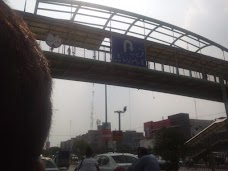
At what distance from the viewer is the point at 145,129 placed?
75500 millimetres

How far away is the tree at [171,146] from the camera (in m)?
15.6

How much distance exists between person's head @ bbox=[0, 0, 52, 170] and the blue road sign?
15.6 meters

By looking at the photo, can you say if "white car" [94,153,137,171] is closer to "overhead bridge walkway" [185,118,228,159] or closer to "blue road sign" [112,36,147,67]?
"blue road sign" [112,36,147,67]

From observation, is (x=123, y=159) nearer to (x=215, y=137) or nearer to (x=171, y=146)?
(x=171, y=146)

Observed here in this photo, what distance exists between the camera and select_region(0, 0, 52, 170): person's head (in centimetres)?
58

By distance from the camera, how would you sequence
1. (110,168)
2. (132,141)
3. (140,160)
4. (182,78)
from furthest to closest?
(132,141) < (182,78) < (110,168) < (140,160)

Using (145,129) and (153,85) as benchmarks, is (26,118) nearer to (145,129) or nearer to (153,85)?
(153,85)

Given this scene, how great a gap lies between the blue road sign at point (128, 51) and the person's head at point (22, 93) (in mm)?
15635

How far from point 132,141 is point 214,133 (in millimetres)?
76124

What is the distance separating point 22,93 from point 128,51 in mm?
16394

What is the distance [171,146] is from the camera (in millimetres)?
16109

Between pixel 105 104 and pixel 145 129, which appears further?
pixel 145 129

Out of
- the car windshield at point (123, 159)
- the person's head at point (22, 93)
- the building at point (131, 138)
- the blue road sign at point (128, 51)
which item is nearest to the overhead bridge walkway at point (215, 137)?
the blue road sign at point (128, 51)

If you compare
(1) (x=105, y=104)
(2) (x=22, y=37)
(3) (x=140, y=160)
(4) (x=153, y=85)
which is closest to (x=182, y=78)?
(4) (x=153, y=85)
